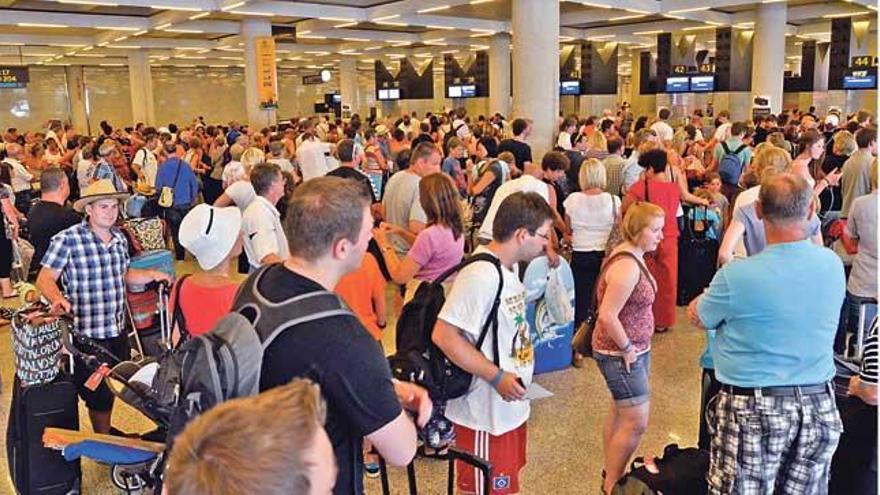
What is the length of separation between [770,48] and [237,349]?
17.3 meters

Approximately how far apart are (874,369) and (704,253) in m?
4.31

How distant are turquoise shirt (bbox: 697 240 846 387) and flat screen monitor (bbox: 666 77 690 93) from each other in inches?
694

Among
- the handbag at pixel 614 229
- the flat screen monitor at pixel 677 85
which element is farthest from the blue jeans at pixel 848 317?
the flat screen monitor at pixel 677 85

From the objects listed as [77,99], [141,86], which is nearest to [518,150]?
[141,86]

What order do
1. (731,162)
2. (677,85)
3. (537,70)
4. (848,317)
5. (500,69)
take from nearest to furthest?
(848,317) < (731,162) < (537,70) < (677,85) < (500,69)

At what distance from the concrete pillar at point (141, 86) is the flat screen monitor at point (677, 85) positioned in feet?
50.9


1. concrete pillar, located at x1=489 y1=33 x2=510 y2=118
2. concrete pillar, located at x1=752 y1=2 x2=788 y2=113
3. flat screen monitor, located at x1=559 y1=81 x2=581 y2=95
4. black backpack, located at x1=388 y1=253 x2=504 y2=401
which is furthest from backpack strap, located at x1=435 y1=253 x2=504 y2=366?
flat screen monitor, located at x1=559 y1=81 x2=581 y2=95

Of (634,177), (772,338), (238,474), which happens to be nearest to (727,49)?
(634,177)

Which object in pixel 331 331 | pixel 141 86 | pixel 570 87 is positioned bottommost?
pixel 331 331

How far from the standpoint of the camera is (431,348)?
9.14ft

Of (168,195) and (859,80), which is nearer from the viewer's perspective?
(168,195)

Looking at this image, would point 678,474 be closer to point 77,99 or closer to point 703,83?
point 703,83

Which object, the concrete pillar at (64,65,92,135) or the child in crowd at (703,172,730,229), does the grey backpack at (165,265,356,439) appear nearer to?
the child in crowd at (703,172,730,229)

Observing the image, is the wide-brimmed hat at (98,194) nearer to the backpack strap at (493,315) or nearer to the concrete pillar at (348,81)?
the backpack strap at (493,315)
